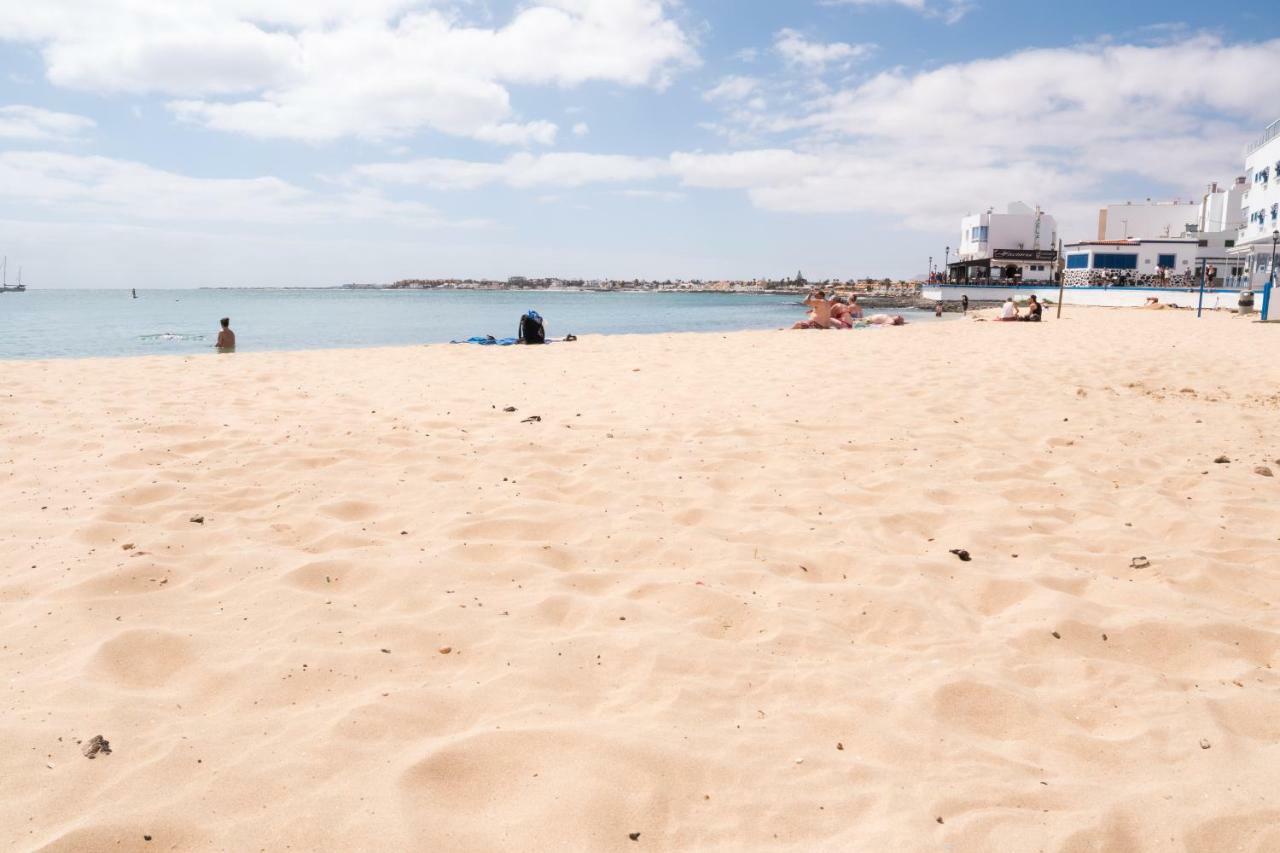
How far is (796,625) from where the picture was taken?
3.01m

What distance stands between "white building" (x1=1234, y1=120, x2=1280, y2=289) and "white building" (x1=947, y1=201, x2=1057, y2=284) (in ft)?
85.9

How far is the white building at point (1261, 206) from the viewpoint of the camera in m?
33.4

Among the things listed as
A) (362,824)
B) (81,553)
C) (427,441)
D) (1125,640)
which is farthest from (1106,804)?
(427,441)

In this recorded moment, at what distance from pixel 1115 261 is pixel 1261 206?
19670mm

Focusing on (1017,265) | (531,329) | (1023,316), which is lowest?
(1023,316)

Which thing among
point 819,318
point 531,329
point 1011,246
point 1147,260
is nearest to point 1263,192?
point 1147,260

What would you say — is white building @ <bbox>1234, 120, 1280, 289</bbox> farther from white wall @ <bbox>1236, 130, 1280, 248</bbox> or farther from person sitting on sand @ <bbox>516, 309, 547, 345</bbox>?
person sitting on sand @ <bbox>516, 309, 547, 345</bbox>

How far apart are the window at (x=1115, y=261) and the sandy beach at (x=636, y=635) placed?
56902 mm

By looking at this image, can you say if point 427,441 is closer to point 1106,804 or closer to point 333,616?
point 333,616

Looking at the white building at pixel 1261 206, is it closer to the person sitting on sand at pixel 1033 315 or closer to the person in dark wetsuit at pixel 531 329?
the person sitting on sand at pixel 1033 315

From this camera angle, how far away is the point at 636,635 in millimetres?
2881

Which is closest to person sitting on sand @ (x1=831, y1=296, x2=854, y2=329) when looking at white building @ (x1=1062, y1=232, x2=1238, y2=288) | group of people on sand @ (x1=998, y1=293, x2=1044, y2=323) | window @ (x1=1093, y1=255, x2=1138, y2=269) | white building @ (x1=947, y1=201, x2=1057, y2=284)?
group of people on sand @ (x1=998, y1=293, x2=1044, y2=323)

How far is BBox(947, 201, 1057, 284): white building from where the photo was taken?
64750 mm

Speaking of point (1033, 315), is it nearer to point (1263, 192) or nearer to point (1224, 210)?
point (1263, 192)
